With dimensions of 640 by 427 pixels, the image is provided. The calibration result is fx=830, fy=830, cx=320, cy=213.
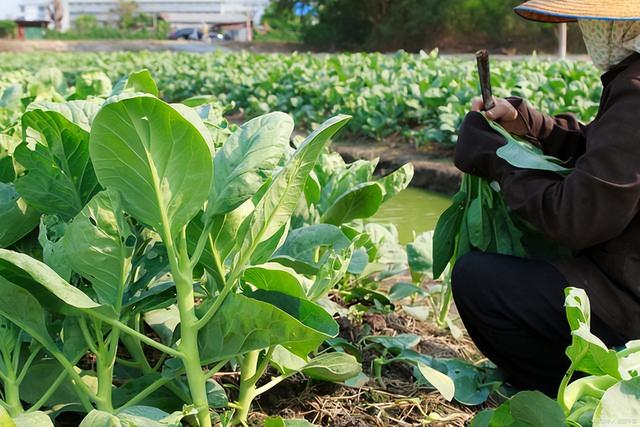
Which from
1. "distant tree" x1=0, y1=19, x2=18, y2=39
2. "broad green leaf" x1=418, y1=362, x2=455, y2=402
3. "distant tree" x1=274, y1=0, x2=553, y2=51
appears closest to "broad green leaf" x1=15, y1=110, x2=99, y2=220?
"broad green leaf" x1=418, y1=362, x2=455, y2=402

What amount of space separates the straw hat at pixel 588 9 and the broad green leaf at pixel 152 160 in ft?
3.53

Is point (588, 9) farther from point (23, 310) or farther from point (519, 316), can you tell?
point (23, 310)

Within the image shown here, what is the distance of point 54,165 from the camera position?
1643mm

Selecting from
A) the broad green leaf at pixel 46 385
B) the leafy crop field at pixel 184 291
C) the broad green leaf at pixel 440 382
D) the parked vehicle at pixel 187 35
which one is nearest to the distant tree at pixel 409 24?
the parked vehicle at pixel 187 35

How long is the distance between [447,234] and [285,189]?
3.34ft

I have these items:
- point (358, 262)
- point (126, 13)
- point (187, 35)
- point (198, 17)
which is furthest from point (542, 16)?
point (198, 17)

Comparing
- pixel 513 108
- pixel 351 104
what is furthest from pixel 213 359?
pixel 351 104

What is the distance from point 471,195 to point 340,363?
0.80 metres

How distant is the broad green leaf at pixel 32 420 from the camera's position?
1.36m

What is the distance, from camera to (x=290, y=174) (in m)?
1.54

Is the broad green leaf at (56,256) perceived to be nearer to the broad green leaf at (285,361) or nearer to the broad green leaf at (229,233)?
the broad green leaf at (229,233)

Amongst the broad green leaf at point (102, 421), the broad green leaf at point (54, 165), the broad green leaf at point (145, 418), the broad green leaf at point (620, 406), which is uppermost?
the broad green leaf at point (54, 165)

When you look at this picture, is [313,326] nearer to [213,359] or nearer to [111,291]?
[213,359]

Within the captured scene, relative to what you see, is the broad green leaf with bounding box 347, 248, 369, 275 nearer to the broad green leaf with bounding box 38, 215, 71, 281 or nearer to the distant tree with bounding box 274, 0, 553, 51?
the broad green leaf with bounding box 38, 215, 71, 281
